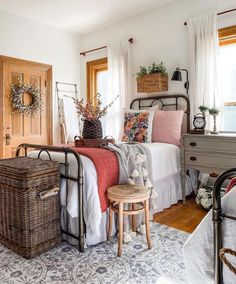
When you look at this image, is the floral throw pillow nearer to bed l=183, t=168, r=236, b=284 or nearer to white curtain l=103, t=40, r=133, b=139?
white curtain l=103, t=40, r=133, b=139

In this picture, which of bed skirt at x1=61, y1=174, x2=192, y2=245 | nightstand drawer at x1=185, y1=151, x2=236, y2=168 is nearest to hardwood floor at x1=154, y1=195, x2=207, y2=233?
bed skirt at x1=61, y1=174, x2=192, y2=245

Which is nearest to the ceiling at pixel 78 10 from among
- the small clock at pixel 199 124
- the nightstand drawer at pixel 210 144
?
the small clock at pixel 199 124

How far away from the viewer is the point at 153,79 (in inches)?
150

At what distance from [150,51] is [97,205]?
2.83 m

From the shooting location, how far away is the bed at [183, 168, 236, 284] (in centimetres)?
107

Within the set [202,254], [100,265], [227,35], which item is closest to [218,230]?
[202,254]

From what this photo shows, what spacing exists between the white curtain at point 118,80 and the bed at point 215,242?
3274 millimetres

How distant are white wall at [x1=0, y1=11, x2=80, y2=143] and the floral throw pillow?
1824 mm

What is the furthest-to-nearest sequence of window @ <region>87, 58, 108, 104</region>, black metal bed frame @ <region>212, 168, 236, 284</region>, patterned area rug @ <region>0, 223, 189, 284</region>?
window @ <region>87, 58, 108, 104</region> → patterned area rug @ <region>0, 223, 189, 284</region> → black metal bed frame @ <region>212, 168, 236, 284</region>

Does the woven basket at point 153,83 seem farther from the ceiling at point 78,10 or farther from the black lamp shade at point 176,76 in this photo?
the ceiling at point 78,10

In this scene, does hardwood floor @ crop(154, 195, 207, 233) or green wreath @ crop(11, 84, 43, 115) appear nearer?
hardwood floor @ crop(154, 195, 207, 233)

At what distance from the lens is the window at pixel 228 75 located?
336cm

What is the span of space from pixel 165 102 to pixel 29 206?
2628 mm

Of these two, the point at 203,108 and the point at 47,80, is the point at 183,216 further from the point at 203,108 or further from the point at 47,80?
the point at 47,80
